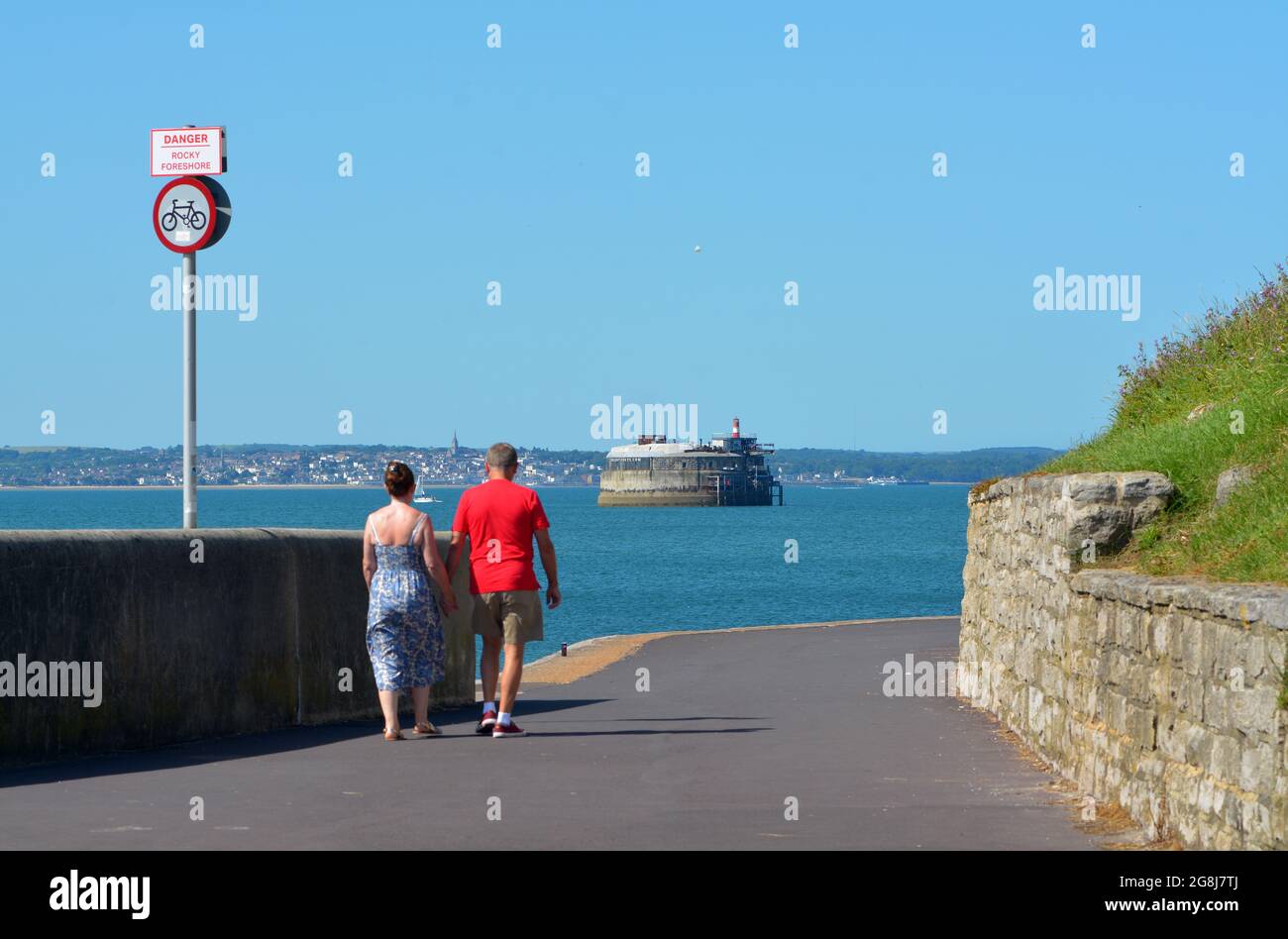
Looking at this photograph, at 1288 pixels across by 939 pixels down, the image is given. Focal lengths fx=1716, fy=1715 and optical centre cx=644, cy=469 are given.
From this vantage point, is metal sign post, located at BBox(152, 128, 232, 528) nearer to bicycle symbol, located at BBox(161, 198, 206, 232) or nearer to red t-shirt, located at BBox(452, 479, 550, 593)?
bicycle symbol, located at BBox(161, 198, 206, 232)

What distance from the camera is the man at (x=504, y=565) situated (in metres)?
11.4

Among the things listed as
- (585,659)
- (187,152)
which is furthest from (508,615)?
(585,659)

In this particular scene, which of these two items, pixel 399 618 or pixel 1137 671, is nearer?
pixel 1137 671

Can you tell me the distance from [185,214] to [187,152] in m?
0.44

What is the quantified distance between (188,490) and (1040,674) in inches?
231

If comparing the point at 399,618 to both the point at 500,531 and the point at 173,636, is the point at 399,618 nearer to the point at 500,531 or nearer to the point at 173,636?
the point at 500,531

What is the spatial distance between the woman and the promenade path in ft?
1.38

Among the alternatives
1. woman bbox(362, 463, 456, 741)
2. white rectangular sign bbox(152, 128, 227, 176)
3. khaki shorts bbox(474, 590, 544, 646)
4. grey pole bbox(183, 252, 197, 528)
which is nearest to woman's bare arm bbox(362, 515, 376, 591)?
woman bbox(362, 463, 456, 741)

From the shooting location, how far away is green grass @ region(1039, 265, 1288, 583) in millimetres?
8047

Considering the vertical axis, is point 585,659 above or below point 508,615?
below

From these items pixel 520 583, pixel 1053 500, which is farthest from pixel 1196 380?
pixel 520 583

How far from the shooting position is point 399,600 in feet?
36.9

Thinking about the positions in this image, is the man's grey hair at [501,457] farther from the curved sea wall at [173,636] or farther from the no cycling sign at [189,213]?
the no cycling sign at [189,213]
